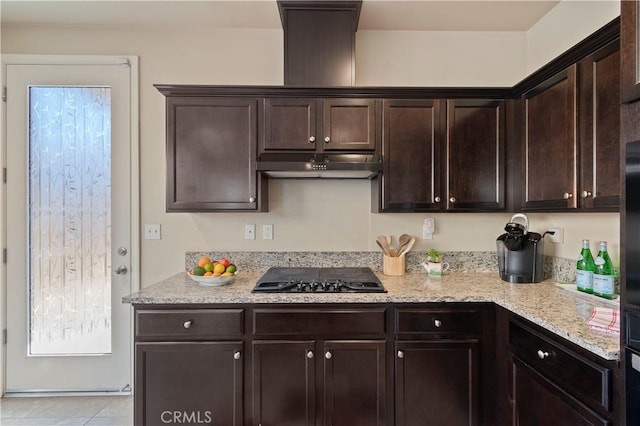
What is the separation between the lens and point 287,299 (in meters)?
1.71

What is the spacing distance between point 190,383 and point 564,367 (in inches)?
67.4

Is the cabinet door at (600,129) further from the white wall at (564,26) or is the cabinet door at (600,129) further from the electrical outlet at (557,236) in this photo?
the electrical outlet at (557,236)

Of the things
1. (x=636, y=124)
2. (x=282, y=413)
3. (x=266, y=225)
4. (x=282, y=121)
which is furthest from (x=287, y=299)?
(x=636, y=124)

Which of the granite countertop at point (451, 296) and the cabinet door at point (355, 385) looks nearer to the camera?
the granite countertop at point (451, 296)

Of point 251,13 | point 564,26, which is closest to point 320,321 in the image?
point 251,13

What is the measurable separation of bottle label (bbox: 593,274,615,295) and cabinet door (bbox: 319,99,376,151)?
137 centimetres

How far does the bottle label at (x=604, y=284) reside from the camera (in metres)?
1.57

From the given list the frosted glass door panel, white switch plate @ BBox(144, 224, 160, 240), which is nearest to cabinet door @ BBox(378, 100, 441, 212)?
white switch plate @ BBox(144, 224, 160, 240)

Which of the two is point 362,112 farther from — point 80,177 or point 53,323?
point 53,323

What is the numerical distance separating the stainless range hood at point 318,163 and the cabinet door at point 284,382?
0.97 metres

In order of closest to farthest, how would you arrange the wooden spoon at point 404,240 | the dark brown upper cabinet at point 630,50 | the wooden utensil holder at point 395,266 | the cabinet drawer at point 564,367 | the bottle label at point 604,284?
the dark brown upper cabinet at point 630,50 → the cabinet drawer at point 564,367 → the bottle label at point 604,284 → the wooden utensil holder at point 395,266 → the wooden spoon at point 404,240

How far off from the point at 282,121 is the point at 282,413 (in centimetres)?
169

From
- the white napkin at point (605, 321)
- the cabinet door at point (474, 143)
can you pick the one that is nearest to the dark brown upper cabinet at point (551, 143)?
the cabinet door at point (474, 143)

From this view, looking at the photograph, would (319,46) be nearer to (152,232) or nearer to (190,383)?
(152,232)
